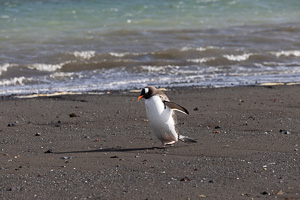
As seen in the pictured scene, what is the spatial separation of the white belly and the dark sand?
0.17m

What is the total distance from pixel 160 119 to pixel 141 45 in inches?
422

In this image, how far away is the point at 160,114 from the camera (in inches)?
274

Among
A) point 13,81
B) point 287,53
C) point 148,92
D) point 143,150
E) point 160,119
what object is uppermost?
point 148,92

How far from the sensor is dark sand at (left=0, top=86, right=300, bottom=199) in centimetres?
541

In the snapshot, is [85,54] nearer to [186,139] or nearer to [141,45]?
[141,45]

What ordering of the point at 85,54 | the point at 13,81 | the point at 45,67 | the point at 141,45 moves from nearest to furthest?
the point at 13,81 < the point at 45,67 < the point at 85,54 < the point at 141,45

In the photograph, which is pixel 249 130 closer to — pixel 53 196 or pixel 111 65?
pixel 53 196

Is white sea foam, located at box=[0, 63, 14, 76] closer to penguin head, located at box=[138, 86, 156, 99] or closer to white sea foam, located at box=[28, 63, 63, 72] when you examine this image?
white sea foam, located at box=[28, 63, 63, 72]

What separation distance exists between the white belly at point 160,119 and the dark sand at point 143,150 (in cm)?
17

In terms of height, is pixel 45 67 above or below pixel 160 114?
below

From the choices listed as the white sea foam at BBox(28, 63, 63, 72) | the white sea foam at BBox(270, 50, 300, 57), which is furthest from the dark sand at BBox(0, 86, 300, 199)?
the white sea foam at BBox(270, 50, 300, 57)

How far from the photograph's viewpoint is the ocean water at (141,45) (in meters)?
13.1

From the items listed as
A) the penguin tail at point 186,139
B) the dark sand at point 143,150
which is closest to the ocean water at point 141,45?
the dark sand at point 143,150

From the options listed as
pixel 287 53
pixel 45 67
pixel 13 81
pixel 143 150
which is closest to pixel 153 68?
pixel 45 67
